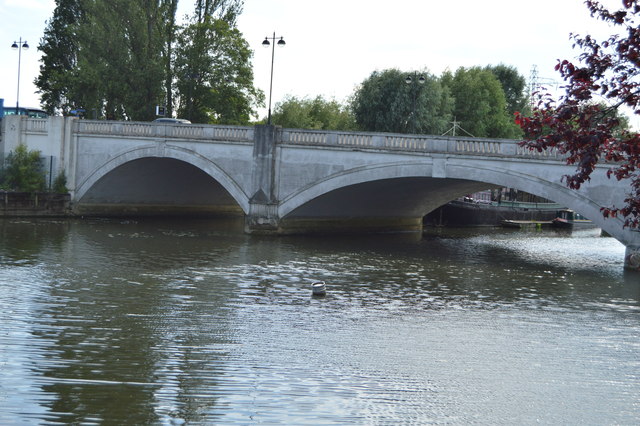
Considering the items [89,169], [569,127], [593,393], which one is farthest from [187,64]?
[569,127]

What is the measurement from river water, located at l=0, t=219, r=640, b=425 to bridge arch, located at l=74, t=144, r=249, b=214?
5244 mm

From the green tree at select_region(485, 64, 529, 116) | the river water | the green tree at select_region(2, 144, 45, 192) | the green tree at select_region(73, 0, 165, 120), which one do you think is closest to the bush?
the green tree at select_region(2, 144, 45, 192)

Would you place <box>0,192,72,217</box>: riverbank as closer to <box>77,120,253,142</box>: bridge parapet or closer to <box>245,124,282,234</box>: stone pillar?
<box>77,120,253,142</box>: bridge parapet

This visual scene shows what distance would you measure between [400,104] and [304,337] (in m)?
39.6

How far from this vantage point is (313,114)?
62.4 m

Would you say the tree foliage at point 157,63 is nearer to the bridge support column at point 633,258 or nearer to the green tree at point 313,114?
the green tree at point 313,114

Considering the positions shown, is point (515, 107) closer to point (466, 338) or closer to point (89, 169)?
point (89, 169)

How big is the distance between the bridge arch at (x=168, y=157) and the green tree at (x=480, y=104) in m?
26.6

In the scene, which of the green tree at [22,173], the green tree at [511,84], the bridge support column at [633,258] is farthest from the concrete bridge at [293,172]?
the green tree at [511,84]

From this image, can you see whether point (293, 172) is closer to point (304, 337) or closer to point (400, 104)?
point (304, 337)

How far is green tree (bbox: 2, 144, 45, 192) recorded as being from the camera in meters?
37.7

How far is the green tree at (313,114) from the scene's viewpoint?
58.5 m

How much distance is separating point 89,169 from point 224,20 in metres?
17.1

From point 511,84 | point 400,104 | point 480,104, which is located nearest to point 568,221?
point 480,104
